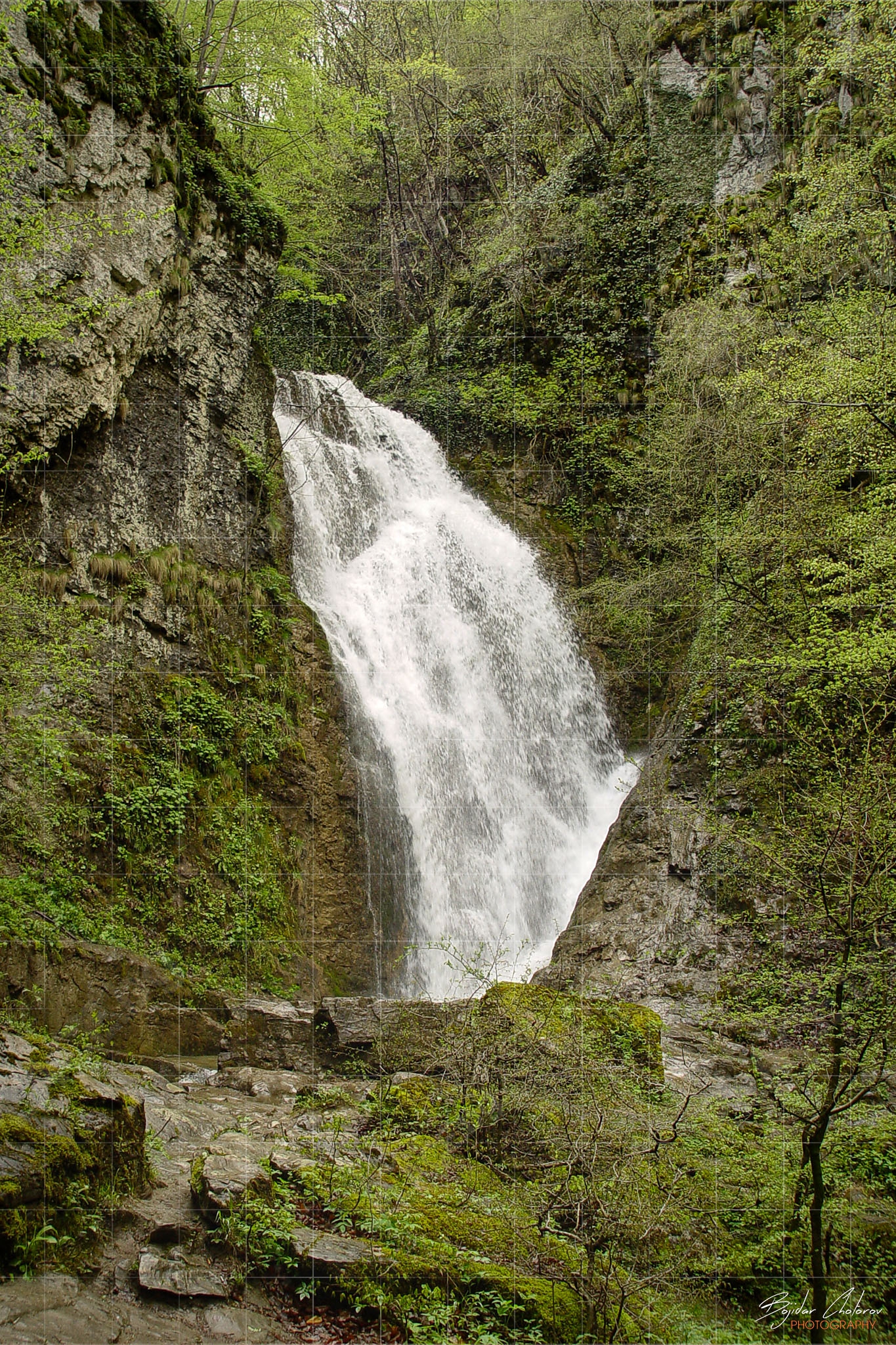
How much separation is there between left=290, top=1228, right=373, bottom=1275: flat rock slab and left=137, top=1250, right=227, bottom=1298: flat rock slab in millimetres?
358

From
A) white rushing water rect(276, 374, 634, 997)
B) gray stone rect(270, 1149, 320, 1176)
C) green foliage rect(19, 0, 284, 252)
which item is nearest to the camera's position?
gray stone rect(270, 1149, 320, 1176)

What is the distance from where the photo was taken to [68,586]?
9211mm

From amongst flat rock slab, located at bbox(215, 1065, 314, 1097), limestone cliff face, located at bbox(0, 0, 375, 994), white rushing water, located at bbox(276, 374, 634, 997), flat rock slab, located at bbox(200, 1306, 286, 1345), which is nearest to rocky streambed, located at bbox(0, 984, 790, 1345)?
flat rock slab, located at bbox(200, 1306, 286, 1345)

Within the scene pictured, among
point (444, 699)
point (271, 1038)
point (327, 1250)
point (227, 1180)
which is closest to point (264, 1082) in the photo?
point (271, 1038)

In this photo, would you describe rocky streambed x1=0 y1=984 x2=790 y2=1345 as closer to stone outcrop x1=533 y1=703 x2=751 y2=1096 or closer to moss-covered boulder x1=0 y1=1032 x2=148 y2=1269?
moss-covered boulder x1=0 y1=1032 x2=148 y2=1269

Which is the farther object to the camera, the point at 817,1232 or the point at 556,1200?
the point at 556,1200

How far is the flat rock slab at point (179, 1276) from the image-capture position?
3447 millimetres

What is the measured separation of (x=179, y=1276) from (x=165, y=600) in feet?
26.5

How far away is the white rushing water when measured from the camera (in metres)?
11.5

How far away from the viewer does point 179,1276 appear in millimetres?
3545

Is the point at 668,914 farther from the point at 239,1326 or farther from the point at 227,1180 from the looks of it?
the point at 239,1326

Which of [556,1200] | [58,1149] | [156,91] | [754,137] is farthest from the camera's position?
[754,137]

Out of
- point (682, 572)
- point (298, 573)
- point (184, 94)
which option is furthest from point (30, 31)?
point (682, 572)

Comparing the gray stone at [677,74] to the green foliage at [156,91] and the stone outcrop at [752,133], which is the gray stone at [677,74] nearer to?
the stone outcrop at [752,133]
